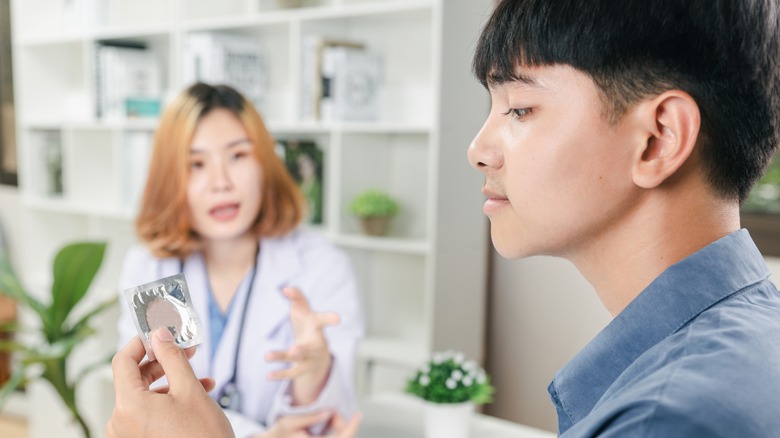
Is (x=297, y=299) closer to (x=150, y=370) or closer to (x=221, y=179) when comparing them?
(x=221, y=179)

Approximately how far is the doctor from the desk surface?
86mm

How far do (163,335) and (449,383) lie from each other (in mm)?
841

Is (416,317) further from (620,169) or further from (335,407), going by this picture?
(620,169)

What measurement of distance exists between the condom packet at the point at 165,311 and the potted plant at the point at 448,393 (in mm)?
763

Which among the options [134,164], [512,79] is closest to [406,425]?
[512,79]

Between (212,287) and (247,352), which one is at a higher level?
(212,287)

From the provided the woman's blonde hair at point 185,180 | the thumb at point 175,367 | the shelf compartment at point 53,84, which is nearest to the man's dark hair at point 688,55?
the thumb at point 175,367

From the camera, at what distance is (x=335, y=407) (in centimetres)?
181

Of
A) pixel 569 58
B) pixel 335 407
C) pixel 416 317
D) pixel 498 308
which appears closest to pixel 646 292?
pixel 569 58

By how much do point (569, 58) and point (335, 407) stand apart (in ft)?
4.24

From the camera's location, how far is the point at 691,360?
0.55 metres

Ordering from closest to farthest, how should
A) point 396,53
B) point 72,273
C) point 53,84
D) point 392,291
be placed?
point 72,273, point 396,53, point 392,291, point 53,84

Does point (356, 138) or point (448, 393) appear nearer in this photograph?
point (448, 393)

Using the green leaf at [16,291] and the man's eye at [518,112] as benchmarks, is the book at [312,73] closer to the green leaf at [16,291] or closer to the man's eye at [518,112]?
the green leaf at [16,291]
